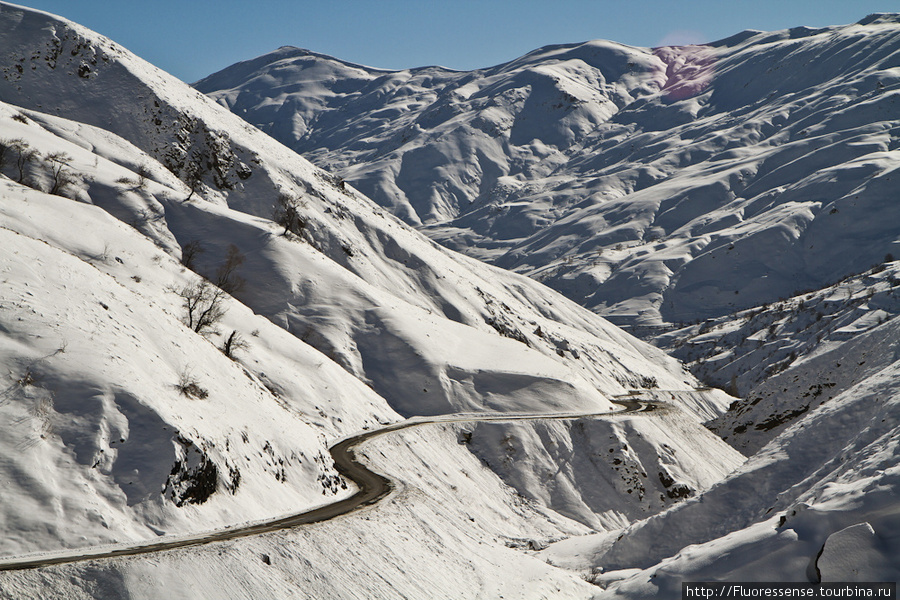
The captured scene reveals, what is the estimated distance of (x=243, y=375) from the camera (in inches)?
1576

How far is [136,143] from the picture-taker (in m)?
94.6

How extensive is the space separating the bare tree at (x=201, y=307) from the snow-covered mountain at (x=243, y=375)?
0.34 metres

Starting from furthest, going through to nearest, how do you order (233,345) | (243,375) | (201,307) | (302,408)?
(201,307) < (233,345) < (302,408) < (243,375)

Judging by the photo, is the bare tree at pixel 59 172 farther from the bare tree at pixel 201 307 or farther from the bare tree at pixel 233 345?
the bare tree at pixel 233 345

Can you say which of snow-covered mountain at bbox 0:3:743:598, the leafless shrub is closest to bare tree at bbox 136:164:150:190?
snow-covered mountain at bbox 0:3:743:598

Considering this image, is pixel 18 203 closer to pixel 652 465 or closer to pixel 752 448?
pixel 652 465

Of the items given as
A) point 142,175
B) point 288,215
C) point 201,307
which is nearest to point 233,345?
point 201,307

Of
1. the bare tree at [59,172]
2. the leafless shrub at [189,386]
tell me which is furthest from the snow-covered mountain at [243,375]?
the bare tree at [59,172]

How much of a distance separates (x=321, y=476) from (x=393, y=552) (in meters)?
8.47

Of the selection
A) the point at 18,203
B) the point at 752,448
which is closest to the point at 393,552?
the point at 18,203

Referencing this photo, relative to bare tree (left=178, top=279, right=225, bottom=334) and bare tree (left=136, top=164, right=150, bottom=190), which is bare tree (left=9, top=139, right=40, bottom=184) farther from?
bare tree (left=178, top=279, right=225, bottom=334)

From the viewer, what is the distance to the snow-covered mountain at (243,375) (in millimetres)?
24609

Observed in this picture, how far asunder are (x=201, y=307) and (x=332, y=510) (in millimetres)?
29346

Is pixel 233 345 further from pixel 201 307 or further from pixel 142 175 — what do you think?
pixel 142 175
